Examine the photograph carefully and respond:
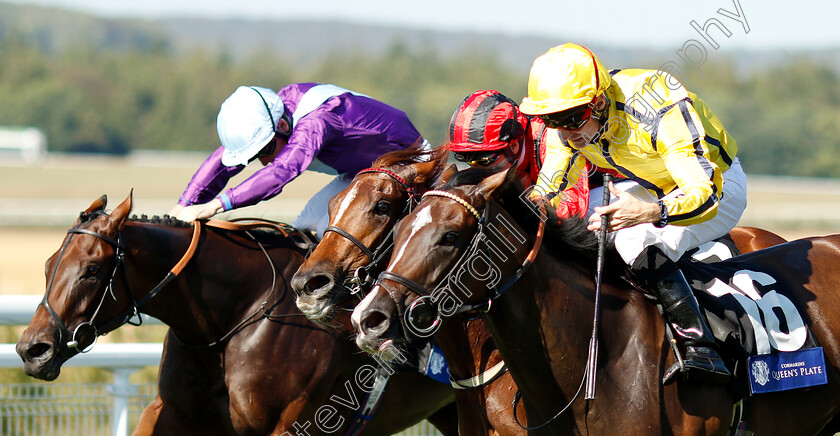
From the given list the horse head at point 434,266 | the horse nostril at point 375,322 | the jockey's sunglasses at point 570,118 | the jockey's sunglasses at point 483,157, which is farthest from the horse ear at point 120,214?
the jockey's sunglasses at point 570,118

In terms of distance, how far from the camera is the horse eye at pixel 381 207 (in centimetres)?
355

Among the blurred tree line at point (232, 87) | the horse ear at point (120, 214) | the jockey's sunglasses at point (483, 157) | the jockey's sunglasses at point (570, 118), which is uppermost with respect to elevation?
the jockey's sunglasses at point (570, 118)

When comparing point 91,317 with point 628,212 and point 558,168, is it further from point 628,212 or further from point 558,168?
point 628,212

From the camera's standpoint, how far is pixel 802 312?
3.46m

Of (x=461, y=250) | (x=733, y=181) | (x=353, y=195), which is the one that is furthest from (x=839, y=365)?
(x=353, y=195)

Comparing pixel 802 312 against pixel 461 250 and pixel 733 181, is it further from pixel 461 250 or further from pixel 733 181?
pixel 461 250

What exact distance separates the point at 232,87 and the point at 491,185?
69930 mm

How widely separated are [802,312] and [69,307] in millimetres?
2748

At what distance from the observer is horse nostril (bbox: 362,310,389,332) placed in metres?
2.56

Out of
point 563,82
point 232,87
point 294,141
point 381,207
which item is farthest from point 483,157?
point 232,87

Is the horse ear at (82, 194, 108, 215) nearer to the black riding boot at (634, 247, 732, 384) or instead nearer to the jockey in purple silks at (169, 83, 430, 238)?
the jockey in purple silks at (169, 83, 430, 238)

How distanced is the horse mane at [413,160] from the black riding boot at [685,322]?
3.13ft

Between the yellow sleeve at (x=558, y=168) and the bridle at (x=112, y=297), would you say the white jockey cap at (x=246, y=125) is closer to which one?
the bridle at (x=112, y=297)

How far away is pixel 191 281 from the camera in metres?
3.98
